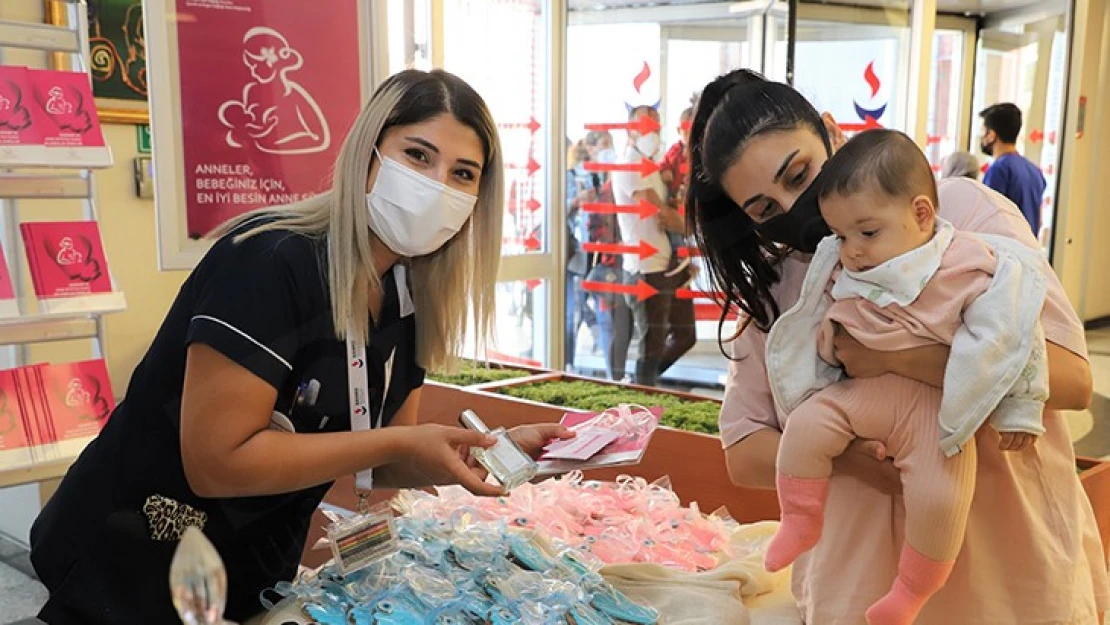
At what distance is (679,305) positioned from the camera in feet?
19.1

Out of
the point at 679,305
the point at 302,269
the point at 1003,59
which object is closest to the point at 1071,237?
the point at 1003,59

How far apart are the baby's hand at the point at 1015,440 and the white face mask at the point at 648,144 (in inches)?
180

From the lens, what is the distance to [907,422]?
1275mm

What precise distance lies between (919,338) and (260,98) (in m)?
2.47

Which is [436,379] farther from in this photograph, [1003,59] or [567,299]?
[1003,59]

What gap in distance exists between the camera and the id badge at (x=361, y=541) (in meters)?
1.47

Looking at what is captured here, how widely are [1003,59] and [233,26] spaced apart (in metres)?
8.39

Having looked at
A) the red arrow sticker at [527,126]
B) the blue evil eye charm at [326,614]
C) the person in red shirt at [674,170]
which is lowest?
the blue evil eye charm at [326,614]

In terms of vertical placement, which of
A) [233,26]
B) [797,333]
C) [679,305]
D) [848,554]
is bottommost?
[679,305]

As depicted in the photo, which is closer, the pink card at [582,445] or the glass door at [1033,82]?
the pink card at [582,445]

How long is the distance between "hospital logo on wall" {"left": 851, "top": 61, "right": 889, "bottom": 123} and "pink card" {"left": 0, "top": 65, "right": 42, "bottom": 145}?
15.5 feet

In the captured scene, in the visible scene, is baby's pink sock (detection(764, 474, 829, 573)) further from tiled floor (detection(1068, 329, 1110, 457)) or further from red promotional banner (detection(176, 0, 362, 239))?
tiled floor (detection(1068, 329, 1110, 457))

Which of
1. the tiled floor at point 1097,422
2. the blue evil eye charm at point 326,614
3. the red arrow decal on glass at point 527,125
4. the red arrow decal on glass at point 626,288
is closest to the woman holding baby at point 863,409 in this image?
the blue evil eye charm at point 326,614

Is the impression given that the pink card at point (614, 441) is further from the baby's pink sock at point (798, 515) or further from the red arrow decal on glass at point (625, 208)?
the red arrow decal on glass at point (625, 208)
